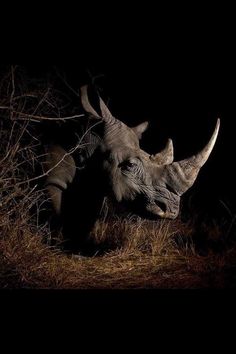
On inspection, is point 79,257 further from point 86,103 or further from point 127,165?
point 86,103

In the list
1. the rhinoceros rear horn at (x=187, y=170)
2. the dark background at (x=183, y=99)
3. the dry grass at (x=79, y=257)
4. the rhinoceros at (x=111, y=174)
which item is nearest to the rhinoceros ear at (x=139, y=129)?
the rhinoceros at (x=111, y=174)

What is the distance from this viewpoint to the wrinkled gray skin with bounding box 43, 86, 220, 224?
470 cm

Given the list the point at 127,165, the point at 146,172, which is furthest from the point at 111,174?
the point at 146,172

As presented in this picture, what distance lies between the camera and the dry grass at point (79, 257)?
4293mm

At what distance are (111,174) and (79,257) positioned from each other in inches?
32.1

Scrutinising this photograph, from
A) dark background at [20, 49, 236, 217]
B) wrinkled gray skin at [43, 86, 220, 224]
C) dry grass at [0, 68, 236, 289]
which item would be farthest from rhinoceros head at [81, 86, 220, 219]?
dark background at [20, 49, 236, 217]

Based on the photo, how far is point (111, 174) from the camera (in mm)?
5023

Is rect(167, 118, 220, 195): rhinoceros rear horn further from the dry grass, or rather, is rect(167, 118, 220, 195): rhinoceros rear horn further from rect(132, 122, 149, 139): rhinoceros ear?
rect(132, 122, 149, 139): rhinoceros ear

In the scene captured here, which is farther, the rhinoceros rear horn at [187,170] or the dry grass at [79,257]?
the rhinoceros rear horn at [187,170]

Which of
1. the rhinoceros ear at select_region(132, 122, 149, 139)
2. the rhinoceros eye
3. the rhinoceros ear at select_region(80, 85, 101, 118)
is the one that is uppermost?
the rhinoceros ear at select_region(80, 85, 101, 118)

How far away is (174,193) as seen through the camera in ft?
15.5

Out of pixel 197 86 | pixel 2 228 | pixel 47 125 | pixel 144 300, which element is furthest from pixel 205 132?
pixel 144 300

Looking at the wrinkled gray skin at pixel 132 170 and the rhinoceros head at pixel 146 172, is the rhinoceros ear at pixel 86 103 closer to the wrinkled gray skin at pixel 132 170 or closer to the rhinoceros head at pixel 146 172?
the wrinkled gray skin at pixel 132 170

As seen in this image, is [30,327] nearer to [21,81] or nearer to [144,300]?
[144,300]
